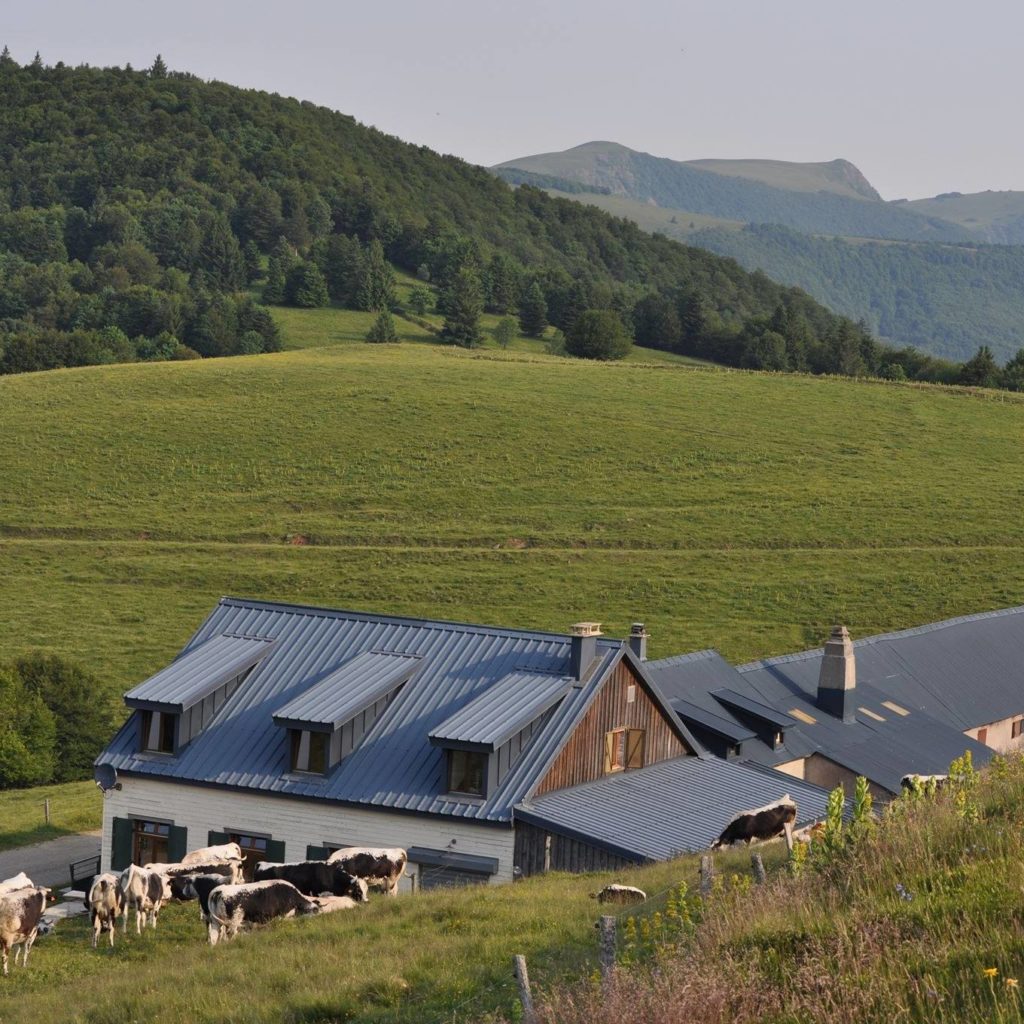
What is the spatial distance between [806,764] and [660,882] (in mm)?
21104

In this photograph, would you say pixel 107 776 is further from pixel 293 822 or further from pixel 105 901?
pixel 105 901

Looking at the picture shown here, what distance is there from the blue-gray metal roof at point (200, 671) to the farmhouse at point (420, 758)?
0.05m

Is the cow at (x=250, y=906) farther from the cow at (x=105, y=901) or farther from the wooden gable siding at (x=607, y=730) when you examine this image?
the wooden gable siding at (x=607, y=730)

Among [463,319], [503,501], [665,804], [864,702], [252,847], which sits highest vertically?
[463,319]

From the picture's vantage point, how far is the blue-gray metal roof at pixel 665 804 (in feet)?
89.7

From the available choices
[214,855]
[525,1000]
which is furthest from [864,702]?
[525,1000]

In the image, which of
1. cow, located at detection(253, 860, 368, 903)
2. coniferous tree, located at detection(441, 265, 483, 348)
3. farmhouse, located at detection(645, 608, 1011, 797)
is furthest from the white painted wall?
coniferous tree, located at detection(441, 265, 483, 348)

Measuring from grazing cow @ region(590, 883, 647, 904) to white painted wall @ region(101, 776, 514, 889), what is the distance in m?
8.50

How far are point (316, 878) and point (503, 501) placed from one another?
6057cm

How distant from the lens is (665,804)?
30047 mm

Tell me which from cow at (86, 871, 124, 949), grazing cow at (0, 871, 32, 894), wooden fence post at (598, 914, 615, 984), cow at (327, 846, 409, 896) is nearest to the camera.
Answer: wooden fence post at (598, 914, 615, 984)

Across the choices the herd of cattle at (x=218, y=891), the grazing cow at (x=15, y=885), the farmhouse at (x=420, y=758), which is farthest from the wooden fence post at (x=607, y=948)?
the farmhouse at (x=420, y=758)

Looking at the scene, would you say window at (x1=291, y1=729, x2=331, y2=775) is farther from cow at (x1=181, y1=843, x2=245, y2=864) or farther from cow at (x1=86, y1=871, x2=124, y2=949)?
cow at (x1=86, y1=871, x2=124, y2=949)

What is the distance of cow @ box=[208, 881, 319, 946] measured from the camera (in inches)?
844
